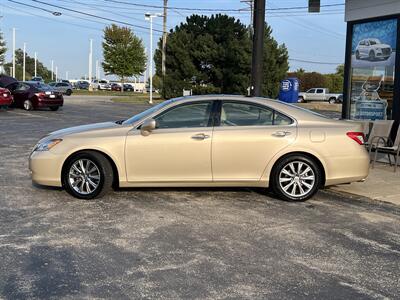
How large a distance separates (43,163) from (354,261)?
4.43 metres

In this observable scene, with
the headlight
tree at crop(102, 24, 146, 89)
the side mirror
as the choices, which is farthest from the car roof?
tree at crop(102, 24, 146, 89)

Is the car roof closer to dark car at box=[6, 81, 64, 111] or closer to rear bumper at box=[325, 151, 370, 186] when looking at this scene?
rear bumper at box=[325, 151, 370, 186]

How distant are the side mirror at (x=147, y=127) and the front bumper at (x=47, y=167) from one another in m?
1.18

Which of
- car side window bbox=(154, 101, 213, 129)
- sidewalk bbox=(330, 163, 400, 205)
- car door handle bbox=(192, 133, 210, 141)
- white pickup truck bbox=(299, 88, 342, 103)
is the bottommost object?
sidewalk bbox=(330, 163, 400, 205)

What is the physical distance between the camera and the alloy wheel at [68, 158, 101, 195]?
742 cm

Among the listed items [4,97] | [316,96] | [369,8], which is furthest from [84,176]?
[316,96]

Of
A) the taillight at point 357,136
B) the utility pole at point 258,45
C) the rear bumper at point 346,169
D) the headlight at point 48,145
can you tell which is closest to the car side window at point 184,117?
the headlight at point 48,145

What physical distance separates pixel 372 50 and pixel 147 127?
773 cm

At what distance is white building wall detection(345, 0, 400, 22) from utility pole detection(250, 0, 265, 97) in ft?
9.11

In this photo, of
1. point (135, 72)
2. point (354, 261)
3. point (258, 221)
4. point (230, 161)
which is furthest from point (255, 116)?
point (135, 72)

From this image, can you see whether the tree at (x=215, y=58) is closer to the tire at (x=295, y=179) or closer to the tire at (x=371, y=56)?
the tire at (x=371, y=56)

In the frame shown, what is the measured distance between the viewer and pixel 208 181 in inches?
293

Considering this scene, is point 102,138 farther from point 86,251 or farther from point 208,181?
point 86,251

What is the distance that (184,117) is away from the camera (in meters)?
7.56
